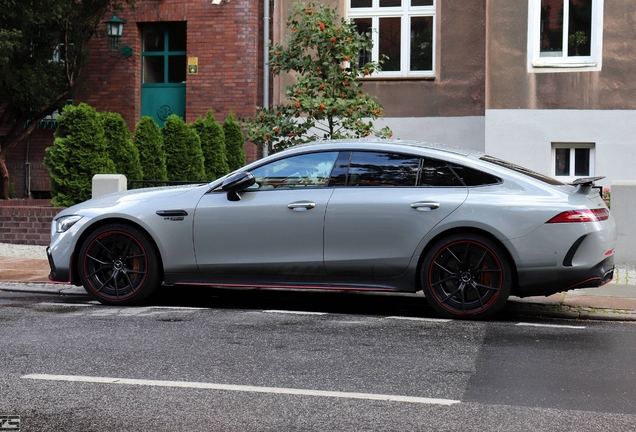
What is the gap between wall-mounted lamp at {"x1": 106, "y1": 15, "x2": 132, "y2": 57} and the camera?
2036 centimetres

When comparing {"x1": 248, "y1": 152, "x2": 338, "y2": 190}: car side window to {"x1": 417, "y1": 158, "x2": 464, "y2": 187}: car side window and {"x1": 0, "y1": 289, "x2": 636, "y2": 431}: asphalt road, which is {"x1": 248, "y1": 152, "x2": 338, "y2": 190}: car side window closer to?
{"x1": 417, "y1": 158, "x2": 464, "y2": 187}: car side window

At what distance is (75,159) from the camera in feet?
49.7

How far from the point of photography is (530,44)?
51.1 ft

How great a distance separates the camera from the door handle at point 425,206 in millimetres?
8000

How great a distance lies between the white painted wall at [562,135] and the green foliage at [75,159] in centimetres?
644

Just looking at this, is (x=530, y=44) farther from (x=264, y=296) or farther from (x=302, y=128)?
(x=264, y=296)

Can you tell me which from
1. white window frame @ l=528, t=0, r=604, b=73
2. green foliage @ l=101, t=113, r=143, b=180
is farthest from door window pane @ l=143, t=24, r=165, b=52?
white window frame @ l=528, t=0, r=604, b=73

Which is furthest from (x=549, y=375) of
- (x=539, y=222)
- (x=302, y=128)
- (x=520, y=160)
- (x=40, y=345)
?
(x=520, y=160)

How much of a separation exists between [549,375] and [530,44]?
10567 mm

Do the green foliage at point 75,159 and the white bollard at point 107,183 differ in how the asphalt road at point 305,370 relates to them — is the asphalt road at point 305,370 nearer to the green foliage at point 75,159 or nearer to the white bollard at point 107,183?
the white bollard at point 107,183

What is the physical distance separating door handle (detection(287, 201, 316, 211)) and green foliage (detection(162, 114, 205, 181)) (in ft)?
30.5

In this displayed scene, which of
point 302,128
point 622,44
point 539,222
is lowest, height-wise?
point 539,222

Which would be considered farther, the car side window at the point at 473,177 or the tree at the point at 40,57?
the tree at the point at 40,57

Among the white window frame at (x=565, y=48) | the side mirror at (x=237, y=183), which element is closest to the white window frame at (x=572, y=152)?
the white window frame at (x=565, y=48)
